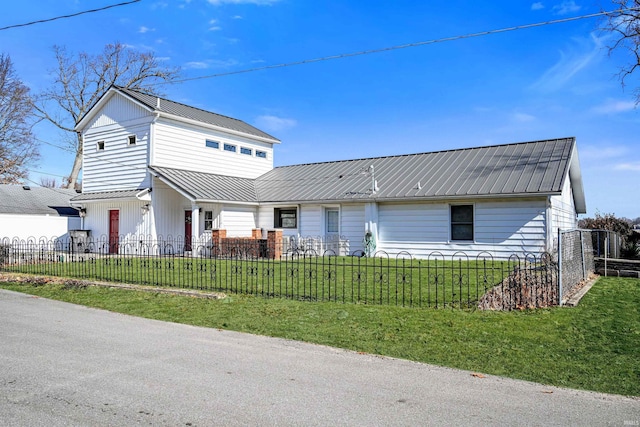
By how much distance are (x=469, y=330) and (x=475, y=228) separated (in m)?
12.1

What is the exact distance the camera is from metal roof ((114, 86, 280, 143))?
76.6 ft

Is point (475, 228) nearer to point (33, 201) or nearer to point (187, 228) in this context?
point (187, 228)

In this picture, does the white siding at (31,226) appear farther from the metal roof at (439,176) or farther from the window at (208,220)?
the metal roof at (439,176)

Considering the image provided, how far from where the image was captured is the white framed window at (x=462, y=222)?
19094mm

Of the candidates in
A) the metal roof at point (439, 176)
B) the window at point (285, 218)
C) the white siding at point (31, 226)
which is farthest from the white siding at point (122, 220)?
the window at point (285, 218)

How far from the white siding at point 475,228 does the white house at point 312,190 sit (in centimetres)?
4

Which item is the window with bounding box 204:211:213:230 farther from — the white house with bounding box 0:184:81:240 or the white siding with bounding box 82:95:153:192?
the white house with bounding box 0:184:81:240

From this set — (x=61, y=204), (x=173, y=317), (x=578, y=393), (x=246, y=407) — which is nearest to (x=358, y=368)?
(x=246, y=407)

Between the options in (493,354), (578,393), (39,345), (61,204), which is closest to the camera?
(578,393)

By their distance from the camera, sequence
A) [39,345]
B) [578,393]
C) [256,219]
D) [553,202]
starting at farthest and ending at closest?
[256,219]
[553,202]
[39,345]
[578,393]

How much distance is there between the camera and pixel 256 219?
24.9m

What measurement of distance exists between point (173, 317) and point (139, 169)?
15.7m

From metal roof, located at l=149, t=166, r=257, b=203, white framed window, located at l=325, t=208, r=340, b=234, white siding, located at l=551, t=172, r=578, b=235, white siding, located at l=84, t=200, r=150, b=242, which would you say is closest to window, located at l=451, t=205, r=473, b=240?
white siding, located at l=551, t=172, r=578, b=235

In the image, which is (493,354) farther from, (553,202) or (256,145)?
(256,145)
